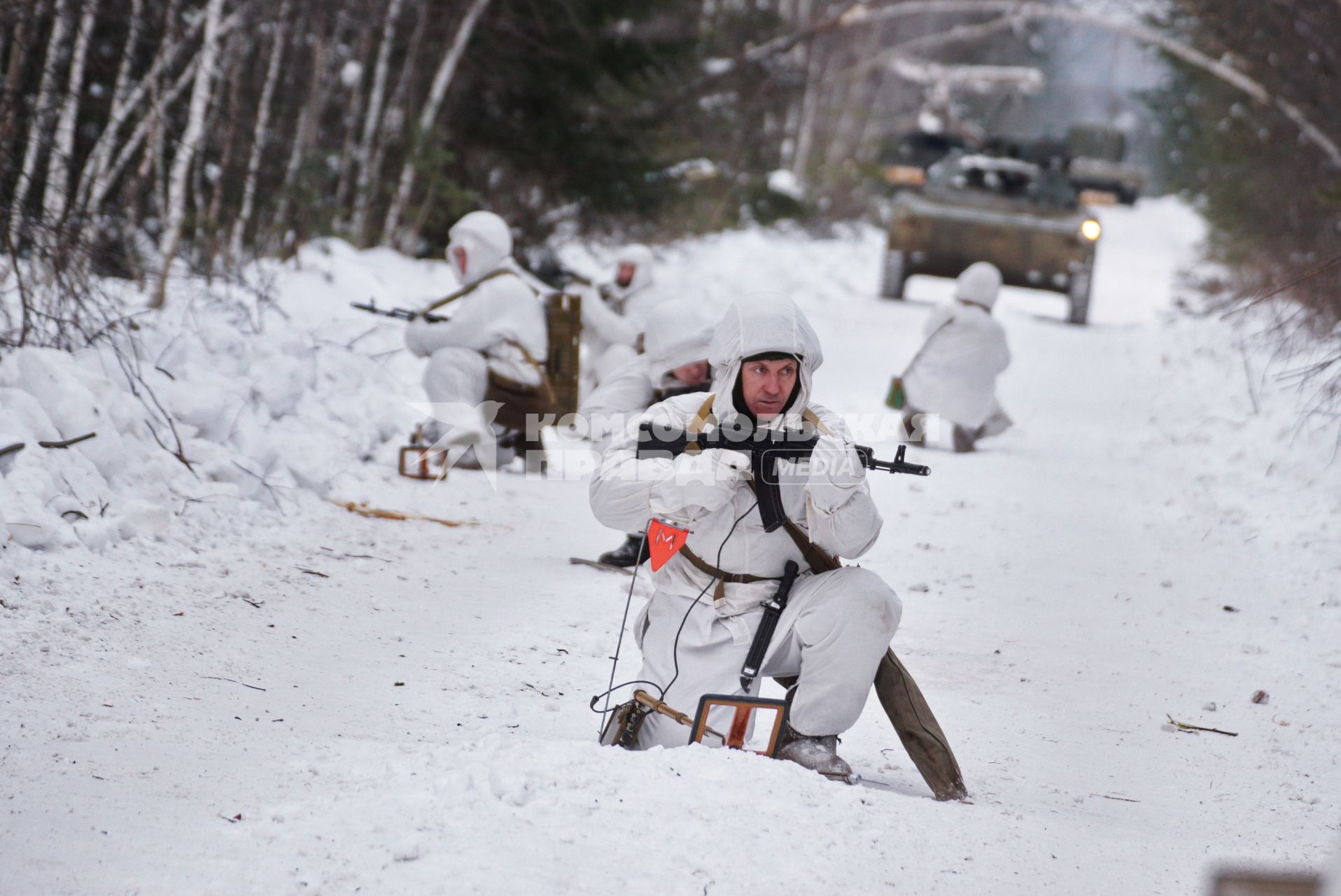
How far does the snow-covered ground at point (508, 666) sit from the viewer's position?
279 centimetres

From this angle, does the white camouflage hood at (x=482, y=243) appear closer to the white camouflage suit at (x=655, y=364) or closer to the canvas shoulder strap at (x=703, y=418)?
the white camouflage suit at (x=655, y=364)

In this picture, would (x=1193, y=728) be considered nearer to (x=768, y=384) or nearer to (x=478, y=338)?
(x=768, y=384)

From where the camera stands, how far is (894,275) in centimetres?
1858

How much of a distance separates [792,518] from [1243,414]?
25.7 ft

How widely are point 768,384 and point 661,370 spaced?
1904 millimetres

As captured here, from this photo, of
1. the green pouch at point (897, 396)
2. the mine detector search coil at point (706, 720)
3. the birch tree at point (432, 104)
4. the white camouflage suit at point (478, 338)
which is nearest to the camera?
the mine detector search coil at point (706, 720)

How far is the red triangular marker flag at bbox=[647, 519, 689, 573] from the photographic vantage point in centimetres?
351

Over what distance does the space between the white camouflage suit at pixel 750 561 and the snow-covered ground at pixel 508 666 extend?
334mm

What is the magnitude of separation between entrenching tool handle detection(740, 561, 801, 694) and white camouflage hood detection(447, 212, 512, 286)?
4.80 metres

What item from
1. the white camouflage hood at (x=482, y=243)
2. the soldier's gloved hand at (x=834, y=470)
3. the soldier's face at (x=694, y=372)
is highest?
the white camouflage hood at (x=482, y=243)

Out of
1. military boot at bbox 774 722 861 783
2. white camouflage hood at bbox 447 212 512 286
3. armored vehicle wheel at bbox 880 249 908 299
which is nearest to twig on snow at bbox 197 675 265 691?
military boot at bbox 774 722 861 783

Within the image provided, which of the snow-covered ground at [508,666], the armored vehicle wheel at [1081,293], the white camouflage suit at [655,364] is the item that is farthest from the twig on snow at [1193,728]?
the armored vehicle wheel at [1081,293]

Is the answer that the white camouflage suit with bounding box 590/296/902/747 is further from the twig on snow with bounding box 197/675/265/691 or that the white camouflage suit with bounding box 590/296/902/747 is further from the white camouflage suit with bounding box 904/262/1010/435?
the white camouflage suit with bounding box 904/262/1010/435

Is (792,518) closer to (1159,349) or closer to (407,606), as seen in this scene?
(407,606)
